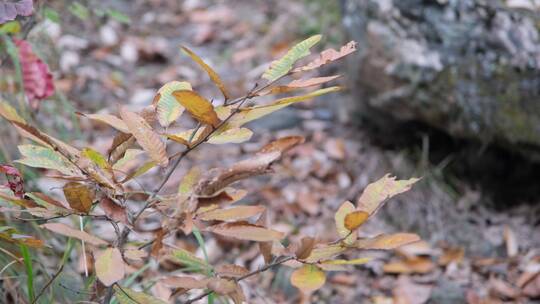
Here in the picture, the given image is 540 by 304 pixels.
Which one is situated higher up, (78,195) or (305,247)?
(78,195)

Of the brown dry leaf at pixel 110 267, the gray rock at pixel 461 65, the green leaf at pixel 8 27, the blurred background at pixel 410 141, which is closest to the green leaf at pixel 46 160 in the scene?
the brown dry leaf at pixel 110 267

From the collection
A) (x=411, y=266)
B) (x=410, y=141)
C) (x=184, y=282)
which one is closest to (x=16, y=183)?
(x=184, y=282)

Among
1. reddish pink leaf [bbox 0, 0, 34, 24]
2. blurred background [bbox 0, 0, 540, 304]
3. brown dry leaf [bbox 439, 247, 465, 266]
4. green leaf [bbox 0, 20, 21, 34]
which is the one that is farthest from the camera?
brown dry leaf [bbox 439, 247, 465, 266]

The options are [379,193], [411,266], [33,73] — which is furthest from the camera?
[411,266]

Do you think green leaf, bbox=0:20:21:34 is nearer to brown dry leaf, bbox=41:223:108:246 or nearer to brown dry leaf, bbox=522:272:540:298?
brown dry leaf, bbox=41:223:108:246

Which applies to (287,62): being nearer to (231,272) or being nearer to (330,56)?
(330,56)

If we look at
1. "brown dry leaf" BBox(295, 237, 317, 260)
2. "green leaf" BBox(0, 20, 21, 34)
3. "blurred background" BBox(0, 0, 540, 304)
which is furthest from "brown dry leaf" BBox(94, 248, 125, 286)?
"blurred background" BBox(0, 0, 540, 304)

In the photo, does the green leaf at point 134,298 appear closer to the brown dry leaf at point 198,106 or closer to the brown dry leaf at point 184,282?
the brown dry leaf at point 184,282

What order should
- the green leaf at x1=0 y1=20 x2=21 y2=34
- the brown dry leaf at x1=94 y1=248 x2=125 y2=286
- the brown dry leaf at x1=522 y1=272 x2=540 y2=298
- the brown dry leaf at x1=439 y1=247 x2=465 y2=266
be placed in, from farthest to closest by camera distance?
the brown dry leaf at x1=439 y1=247 x2=465 y2=266
the brown dry leaf at x1=522 y1=272 x2=540 y2=298
the green leaf at x1=0 y1=20 x2=21 y2=34
the brown dry leaf at x1=94 y1=248 x2=125 y2=286
